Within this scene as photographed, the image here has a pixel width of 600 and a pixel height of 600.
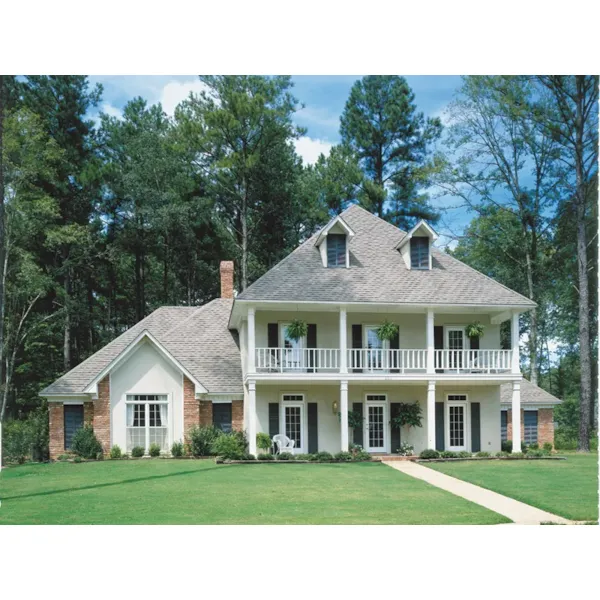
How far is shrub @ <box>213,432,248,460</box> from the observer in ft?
55.0

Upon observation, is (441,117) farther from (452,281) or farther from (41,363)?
(41,363)

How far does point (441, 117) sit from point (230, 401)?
354 inches

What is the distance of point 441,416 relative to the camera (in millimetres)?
19016

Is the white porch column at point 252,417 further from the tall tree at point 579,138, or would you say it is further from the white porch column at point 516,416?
the tall tree at point 579,138

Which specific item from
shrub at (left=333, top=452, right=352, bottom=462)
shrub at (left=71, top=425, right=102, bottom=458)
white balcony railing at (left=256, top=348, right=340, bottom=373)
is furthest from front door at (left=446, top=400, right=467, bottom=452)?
shrub at (left=71, top=425, right=102, bottom=458)

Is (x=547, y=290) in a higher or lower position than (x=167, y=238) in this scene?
lower

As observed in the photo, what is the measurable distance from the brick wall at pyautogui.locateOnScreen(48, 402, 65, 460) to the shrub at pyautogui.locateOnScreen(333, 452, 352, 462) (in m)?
6.79

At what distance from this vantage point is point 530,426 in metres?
21.4

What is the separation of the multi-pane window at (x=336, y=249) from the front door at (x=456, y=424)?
447 centimetres

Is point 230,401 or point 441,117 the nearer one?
point 441,117

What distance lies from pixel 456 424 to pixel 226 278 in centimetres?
686

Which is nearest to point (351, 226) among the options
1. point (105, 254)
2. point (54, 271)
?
point (105, 254)

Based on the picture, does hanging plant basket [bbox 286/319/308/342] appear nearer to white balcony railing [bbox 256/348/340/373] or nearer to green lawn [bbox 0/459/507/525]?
white balcony railing [bbox 256/348/340/373]

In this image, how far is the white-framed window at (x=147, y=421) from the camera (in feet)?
60.6
